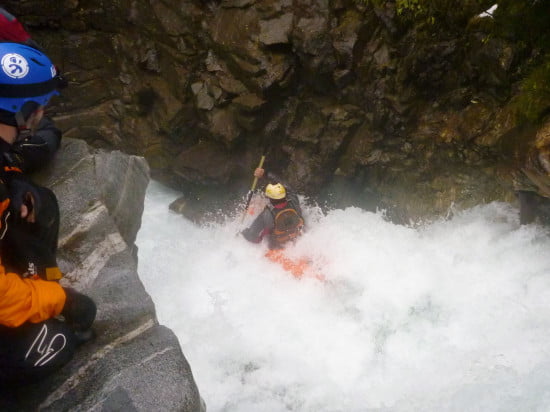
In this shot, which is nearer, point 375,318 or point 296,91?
point 375,318

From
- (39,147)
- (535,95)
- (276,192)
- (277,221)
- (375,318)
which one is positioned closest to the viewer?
(39,147)

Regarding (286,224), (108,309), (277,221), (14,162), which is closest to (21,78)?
(14,162)

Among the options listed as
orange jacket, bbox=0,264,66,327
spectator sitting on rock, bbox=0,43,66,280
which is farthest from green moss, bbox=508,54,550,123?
orange jacket, bbox=0,264,66,327

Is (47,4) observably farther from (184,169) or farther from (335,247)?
(335,247)

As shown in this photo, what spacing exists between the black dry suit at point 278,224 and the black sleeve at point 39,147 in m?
3.56

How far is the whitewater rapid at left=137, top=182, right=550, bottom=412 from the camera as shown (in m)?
5.43

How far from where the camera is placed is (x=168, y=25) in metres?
9.24

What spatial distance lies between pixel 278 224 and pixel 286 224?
153 millimetres

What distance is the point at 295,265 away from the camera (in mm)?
7426

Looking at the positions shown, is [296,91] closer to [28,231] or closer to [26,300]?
[28,231]

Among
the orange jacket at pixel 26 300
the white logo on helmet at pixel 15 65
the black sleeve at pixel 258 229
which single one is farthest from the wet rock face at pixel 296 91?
the orange jacket at pixel 26 300

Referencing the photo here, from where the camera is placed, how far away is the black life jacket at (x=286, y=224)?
7047mm

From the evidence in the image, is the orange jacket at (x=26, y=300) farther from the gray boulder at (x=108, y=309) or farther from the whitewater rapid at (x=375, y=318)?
the whitewater rapid at (x=375, y=318)

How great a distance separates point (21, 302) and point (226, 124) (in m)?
7.41
